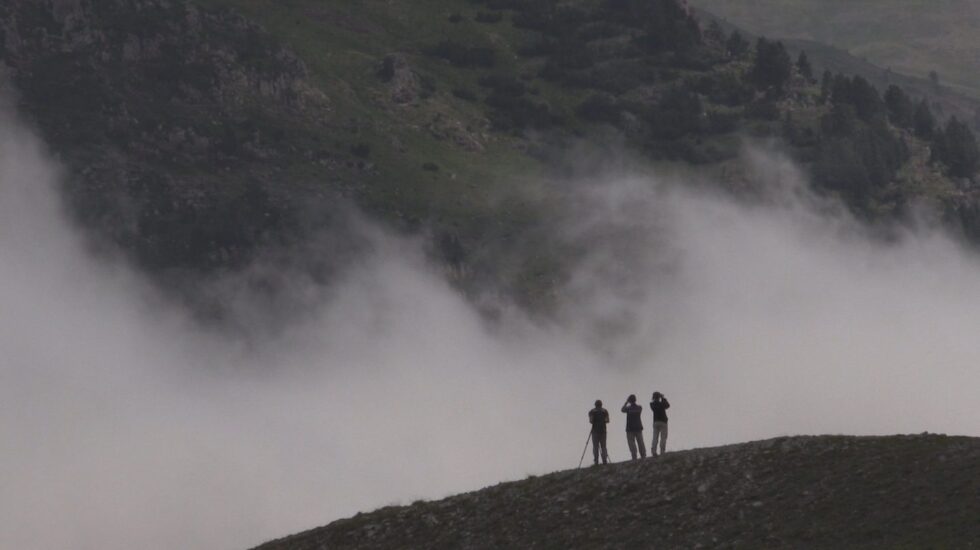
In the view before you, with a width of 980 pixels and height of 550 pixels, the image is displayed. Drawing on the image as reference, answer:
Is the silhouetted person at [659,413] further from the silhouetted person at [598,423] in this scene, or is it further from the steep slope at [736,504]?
the silhouetted person at [598,423]

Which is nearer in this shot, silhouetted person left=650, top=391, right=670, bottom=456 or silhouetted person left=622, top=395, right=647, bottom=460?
silhouetted person left=650, top=391, right=670, bottom=456

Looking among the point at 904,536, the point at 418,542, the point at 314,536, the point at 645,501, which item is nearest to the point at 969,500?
the point at 904,536

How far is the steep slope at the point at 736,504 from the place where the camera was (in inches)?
2480

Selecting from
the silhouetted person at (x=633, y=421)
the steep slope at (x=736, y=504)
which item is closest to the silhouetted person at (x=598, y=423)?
the silhouetted person at (x=633, y=421)

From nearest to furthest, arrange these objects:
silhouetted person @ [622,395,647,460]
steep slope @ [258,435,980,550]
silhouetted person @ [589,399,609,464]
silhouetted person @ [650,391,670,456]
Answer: steep slope @ [258,435,980,550] → silhouetted person @ [650,391,670,456] → silhouetted person @ [622,395,647,460] → silhouetted person @ [589,399,609,464]

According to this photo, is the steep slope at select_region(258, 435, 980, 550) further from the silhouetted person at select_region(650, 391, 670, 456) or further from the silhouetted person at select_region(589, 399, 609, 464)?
the silhouetted person at select_region(650, 391, 670, 456)

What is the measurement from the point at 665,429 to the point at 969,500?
54.0ft

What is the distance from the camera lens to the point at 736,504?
68.0 m

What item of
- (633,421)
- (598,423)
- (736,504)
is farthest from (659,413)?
(736,504)

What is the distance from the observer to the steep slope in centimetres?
6300

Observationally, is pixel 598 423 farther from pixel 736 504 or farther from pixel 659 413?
pixel 736 504

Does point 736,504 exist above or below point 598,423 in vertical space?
below

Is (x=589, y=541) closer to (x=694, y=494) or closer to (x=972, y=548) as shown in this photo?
(x=694, y=494)

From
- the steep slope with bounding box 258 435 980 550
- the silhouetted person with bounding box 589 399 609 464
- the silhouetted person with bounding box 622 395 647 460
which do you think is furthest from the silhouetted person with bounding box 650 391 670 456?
the silhouetted person with bounding box 589 399 609 464
